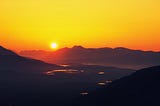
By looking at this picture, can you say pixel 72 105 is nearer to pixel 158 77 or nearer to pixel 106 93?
pixel 106 93

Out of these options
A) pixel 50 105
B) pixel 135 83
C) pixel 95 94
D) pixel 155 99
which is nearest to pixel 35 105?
pixel 50 105

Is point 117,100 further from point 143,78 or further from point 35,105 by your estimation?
point 35,105

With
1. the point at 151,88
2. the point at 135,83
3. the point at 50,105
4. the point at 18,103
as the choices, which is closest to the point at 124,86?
the point at 135,83

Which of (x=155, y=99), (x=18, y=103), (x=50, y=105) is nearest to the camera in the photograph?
(x=155, y=99)

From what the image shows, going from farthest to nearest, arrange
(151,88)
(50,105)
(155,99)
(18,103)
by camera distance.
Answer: (18,103), (50,105), (151,88), (155,99)

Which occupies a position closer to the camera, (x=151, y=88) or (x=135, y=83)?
(x=151, y=88)

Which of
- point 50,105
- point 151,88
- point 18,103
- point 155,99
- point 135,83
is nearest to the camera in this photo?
point 155,99
